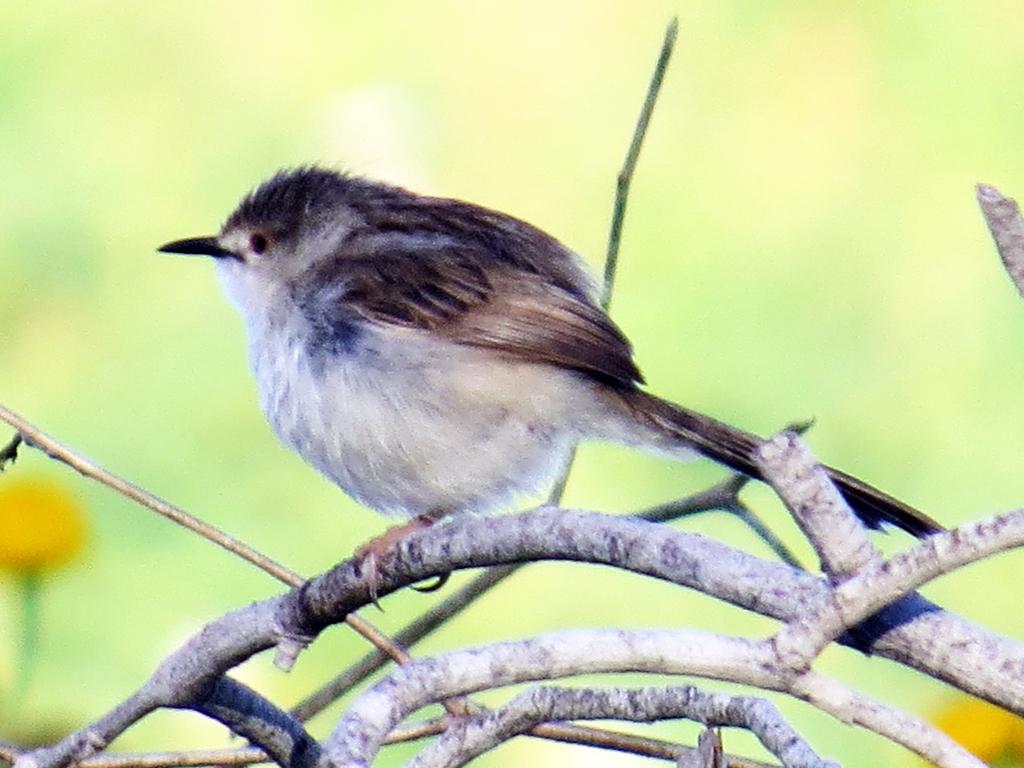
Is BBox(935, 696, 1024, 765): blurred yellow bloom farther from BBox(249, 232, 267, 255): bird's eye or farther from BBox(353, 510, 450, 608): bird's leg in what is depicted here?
BBox(249, 232, 267, 255): bird's eye

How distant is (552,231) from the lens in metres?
7.51

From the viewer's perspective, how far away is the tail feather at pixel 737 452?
130 inches

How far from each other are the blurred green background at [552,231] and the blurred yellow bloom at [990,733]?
1.30m

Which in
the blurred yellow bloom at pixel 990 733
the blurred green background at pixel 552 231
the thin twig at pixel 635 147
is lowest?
the blurred yellow bloom at pixel 990 733

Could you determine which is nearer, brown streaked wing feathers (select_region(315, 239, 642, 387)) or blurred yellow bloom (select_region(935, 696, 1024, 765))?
blurred yellow bloom (select_region(935, 696, 1024, 765))

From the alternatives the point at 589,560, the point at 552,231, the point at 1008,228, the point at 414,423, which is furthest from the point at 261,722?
the point at 552,231

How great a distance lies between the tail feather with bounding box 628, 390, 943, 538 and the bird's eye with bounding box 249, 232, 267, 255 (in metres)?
1.05

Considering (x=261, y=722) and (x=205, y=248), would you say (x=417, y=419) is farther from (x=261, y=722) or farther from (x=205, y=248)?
(x=261, y=722)

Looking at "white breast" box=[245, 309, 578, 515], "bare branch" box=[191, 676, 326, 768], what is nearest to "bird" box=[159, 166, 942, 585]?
"white breast" box=[245, 309, 578, 515]

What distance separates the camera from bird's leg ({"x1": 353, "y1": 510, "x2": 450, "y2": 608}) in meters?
2.81

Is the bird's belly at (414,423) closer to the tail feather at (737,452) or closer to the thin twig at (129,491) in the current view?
the tail feather at (737,452)

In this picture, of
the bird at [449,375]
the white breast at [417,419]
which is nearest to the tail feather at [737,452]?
the bird at [449,375]

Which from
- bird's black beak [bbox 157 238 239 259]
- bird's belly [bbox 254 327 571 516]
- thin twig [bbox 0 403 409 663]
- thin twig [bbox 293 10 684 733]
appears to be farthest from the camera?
bird's black beak [bbox 157 238 239 259]

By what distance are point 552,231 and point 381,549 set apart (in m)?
4.36
